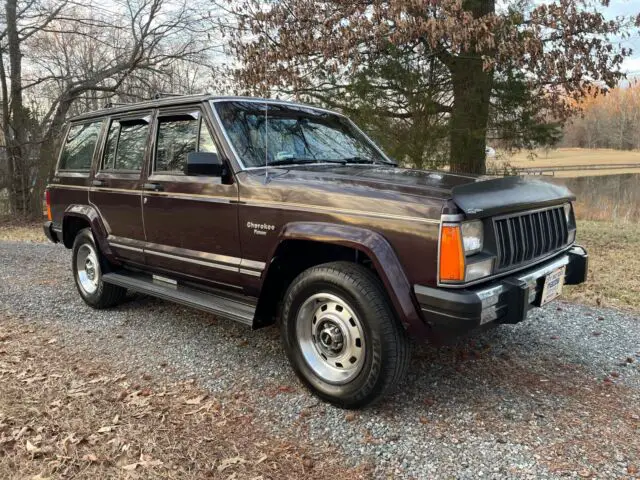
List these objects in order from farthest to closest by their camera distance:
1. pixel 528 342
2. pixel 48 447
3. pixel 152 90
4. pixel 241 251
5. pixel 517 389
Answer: pixel 152 90, pixel 528 342, pixel 241 251, pixel 517 389, pixel 48 447

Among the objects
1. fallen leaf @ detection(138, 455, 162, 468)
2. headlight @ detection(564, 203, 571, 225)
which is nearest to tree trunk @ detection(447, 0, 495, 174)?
headlight @ detection(564, 203, 571, 225)

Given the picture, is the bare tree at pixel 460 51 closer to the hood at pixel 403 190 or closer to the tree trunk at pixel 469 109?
the tree trunk at pixel 469 109

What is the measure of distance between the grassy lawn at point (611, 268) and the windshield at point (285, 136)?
302 cm

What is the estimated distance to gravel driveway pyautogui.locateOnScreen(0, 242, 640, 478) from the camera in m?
2.74

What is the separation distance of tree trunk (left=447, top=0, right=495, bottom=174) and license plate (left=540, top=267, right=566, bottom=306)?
Result: 18.9 feet

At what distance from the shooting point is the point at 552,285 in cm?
339

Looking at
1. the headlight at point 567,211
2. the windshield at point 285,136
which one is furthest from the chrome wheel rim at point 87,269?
the headlight at point 567,211

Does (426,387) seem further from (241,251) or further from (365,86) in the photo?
(365,86)

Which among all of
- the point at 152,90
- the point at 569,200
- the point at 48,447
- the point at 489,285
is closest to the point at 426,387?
the point at 489,285

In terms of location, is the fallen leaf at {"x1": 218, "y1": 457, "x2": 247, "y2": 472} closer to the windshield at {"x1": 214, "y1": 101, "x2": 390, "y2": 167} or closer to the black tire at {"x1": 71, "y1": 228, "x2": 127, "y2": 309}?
the windshield at {"x1": 214, "y1": 101, "x2": 390, "y2": 167}

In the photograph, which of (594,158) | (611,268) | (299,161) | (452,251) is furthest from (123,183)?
(594,158)

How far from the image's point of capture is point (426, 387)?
3.55m

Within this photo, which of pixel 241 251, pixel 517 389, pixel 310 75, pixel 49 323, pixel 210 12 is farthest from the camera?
pixel 210 12

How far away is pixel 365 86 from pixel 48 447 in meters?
7.74
